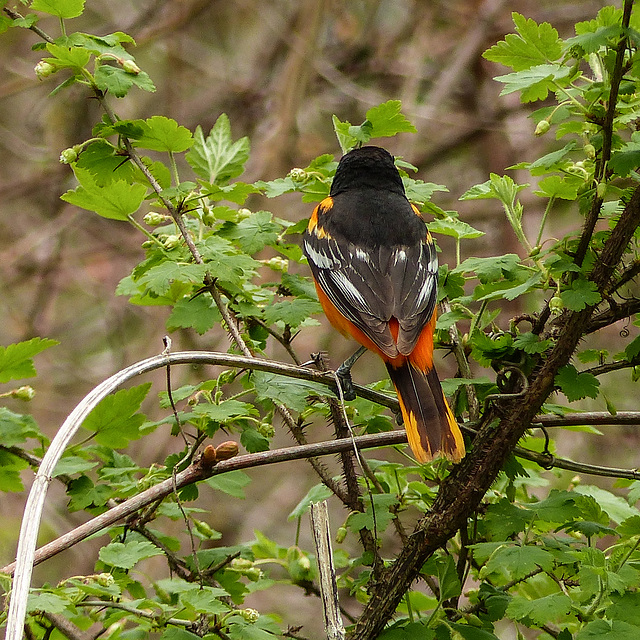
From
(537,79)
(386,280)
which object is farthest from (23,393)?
(537,79)

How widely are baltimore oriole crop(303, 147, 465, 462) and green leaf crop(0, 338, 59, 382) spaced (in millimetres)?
1010

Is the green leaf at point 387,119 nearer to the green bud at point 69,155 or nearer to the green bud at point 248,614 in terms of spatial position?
the green bud at point 69,155

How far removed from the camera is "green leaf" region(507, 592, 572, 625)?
1837mm

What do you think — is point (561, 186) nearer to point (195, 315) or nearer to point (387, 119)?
point (387, 119)

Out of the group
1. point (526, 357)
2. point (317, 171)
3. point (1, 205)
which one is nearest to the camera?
point (526, 357)

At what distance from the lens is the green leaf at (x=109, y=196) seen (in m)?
2.33

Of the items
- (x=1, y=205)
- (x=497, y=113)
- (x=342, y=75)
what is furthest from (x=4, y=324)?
(x=497, y=113)

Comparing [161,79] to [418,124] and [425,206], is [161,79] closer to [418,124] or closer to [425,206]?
[418,124]

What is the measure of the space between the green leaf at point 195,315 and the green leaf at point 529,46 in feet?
3.46

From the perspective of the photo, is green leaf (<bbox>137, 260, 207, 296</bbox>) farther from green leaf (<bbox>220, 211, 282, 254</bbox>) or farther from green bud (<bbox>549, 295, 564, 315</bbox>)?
green bud (<bbox>549, 295, 564, 315</bbox>)

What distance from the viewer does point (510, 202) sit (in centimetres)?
230

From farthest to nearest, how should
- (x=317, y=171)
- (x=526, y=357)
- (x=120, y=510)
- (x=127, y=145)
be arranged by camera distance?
(x=317, y=171) → (x=127, y=145) → (x=526, y=357) → (x=120, y=510)

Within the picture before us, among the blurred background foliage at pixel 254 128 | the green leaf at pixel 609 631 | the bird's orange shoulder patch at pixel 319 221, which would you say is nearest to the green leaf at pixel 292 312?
the bird's orange shoulder patch at pixel 319 221

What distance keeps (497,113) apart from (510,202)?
18.5 feet
